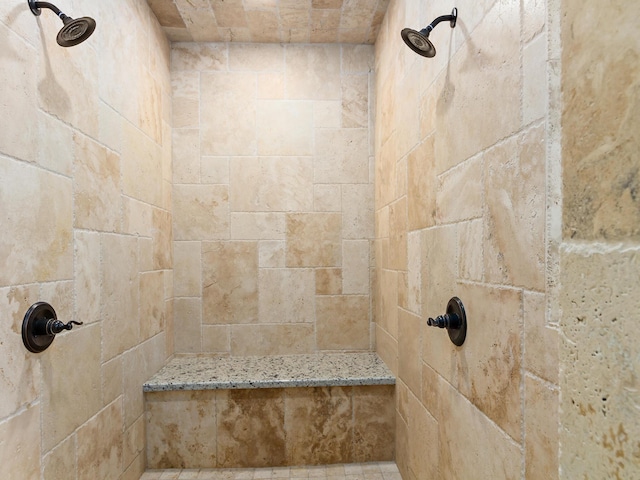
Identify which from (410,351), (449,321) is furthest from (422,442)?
(449,321)

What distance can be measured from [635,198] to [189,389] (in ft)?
7.49

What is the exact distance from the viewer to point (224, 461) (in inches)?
87.1

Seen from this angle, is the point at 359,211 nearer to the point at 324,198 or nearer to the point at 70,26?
the point at 324,198

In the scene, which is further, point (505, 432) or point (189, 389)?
point (189, 389)

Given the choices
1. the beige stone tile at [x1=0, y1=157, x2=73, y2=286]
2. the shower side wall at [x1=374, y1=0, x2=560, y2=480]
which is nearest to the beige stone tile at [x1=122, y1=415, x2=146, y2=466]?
the beige stone tile at [x1=0, y1=157, x2=73, y2=286]

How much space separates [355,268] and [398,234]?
0.70 metres

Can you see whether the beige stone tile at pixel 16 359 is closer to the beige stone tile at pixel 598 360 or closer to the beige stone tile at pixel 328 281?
the beige stone tile at pixel 598 360

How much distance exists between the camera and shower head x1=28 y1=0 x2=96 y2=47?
3.99 ft

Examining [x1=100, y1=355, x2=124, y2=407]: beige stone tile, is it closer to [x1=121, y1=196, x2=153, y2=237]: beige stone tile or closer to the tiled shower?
the tiled shower

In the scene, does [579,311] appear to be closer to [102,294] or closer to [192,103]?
[102,294]

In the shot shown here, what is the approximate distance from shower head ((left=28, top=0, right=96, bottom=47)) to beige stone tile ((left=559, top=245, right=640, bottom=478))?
1.44 meters

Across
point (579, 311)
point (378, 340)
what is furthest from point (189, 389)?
point (579, 311)

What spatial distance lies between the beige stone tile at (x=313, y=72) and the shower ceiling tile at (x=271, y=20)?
0.07m

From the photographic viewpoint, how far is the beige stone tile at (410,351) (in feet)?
5.70
